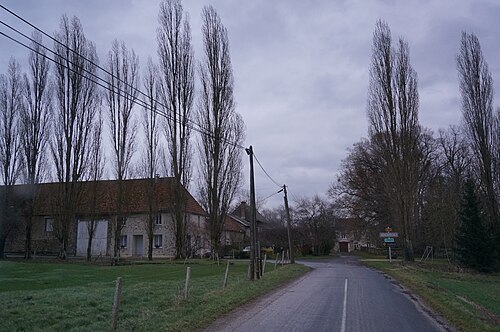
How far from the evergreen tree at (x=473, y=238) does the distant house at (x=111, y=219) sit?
67.7 ft

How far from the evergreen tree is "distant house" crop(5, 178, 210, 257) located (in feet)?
67.7

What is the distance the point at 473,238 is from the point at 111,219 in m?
31.3

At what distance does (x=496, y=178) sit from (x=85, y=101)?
34327 millimetres

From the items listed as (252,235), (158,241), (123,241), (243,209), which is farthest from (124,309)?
(243,209)

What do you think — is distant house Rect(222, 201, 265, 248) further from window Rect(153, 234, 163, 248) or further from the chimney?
window Rect(153, 234, 163, 248)

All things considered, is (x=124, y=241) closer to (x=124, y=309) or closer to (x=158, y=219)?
(x=158, y=219)

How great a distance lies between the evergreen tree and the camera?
36.1 meters

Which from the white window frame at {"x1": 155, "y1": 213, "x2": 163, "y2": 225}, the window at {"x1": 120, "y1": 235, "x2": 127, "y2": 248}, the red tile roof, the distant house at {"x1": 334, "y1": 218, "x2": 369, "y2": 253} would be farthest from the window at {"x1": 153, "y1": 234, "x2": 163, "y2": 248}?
the distant house at {"x1": 334, "y1": 218, "x2": 369, "y2": 253}

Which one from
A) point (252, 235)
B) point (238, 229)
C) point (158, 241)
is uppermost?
point (238, 229)

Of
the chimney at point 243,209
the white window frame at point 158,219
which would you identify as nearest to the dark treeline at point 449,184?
the white window frame at point 158,219

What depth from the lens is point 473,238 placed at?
36219mm

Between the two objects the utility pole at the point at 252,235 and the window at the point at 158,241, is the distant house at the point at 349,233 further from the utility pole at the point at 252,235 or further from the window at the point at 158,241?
the utility pole at the point at 252,235

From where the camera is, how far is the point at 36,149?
38.8 metres

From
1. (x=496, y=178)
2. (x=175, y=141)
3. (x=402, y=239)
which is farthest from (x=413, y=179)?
(x=175, y=141)
